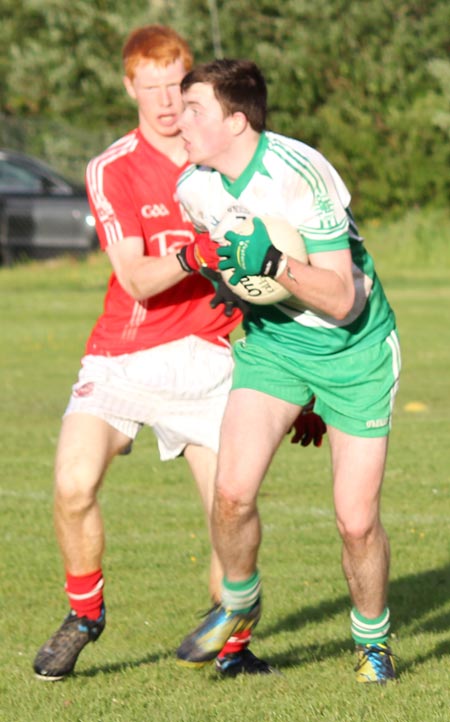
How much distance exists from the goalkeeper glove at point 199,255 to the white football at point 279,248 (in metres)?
0.27

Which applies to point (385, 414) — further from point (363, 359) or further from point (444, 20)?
point (444, 20)

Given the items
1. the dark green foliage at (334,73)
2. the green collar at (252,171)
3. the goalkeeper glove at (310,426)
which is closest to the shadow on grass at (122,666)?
the goalkeeper glove at (310,426)

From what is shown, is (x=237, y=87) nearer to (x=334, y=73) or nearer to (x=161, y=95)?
(x=161, y=95)

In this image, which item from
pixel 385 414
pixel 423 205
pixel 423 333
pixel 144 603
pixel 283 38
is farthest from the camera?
pixel 283 38

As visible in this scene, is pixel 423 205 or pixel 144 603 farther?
pixel 423 205

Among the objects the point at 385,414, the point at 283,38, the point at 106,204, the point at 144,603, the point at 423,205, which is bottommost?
the point at 423,205

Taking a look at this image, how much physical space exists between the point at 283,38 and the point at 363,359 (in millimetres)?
28391

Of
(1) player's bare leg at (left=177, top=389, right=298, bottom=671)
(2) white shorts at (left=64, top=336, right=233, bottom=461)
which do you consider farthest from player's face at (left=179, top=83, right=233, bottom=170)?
(2) white shorts at (left=64, top=336, right=233, bottom=461)

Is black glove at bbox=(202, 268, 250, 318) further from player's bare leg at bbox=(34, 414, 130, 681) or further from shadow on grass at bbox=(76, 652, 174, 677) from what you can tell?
shadow on grass at bbox=(76, 652, 174, 677)

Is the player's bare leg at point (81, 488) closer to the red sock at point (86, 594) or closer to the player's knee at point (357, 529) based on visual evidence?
the red sock at point (86, 594)

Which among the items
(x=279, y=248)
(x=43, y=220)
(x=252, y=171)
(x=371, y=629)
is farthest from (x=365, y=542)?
(x=43, y=220)

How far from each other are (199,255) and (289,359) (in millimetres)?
504

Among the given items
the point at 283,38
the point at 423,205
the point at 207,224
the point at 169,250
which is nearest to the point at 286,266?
the point at 207,224

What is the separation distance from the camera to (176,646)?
6.18m
